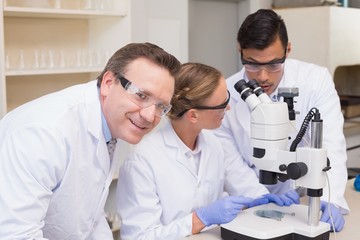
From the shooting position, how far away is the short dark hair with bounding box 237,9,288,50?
6.13 feet

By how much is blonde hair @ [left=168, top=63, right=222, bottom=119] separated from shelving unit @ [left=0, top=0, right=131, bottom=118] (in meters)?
0.91

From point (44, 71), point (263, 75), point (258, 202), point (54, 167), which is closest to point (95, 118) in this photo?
point (54, 167)

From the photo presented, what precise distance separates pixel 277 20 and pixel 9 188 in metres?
1.25

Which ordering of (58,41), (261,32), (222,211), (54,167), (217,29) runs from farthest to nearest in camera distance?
(217,29)
(58,41)
(261,32)
(222,211)
(54,167)

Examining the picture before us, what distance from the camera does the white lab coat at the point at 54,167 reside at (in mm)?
1184

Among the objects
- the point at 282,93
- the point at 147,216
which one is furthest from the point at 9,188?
the point at 282,93

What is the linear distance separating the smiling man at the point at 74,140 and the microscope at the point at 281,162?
268 mm

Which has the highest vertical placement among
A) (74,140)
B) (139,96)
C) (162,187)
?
(139,96)

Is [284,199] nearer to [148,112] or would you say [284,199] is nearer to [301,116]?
[301,116]

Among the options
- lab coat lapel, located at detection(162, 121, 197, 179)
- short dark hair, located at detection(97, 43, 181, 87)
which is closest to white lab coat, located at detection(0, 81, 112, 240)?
short dark hair, located at detection(97, 43, 181, 87)

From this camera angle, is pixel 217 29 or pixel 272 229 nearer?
pixel 272 229

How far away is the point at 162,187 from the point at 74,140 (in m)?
0.46

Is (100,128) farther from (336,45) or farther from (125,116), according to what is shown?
(336,45)

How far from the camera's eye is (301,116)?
205 centimetres
